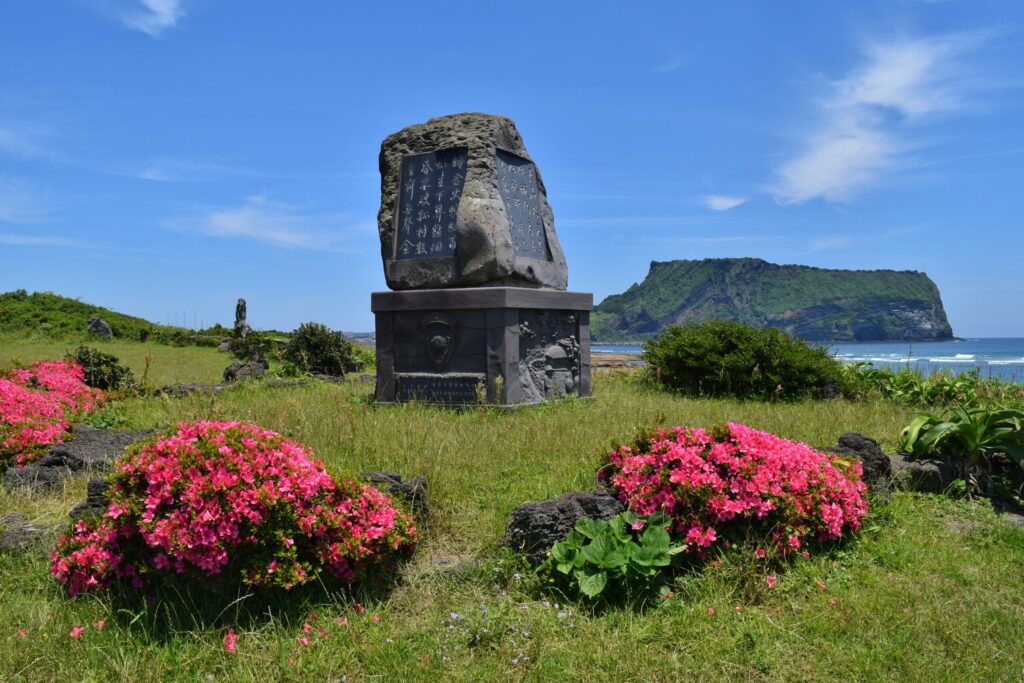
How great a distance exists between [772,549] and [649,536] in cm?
70

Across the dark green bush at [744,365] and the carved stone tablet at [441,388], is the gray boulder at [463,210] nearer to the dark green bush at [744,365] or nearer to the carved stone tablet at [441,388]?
the carved stone tablet at [441,388]

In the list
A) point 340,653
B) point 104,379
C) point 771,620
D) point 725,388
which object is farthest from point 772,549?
point 104,379

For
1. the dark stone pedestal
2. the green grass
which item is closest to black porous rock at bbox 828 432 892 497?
the dark stone pedestal

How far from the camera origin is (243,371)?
1452 cm

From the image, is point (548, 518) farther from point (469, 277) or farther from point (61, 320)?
point (61, 320)

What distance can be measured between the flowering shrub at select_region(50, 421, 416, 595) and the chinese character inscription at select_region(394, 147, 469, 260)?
5.67 metres

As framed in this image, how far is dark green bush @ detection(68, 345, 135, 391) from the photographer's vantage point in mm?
10617

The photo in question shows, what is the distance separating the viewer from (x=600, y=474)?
4562mm

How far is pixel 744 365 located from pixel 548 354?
10.4ft

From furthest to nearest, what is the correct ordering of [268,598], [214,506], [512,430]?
1. [512,430]
2. [268,598]
3. [214,506]

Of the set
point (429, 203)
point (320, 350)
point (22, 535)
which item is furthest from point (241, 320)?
point (22, 535)

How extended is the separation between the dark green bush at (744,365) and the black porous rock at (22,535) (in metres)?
8.55

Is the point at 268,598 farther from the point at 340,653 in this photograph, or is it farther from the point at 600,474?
the point at 600,474

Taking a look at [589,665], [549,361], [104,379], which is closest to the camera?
[589,665]
